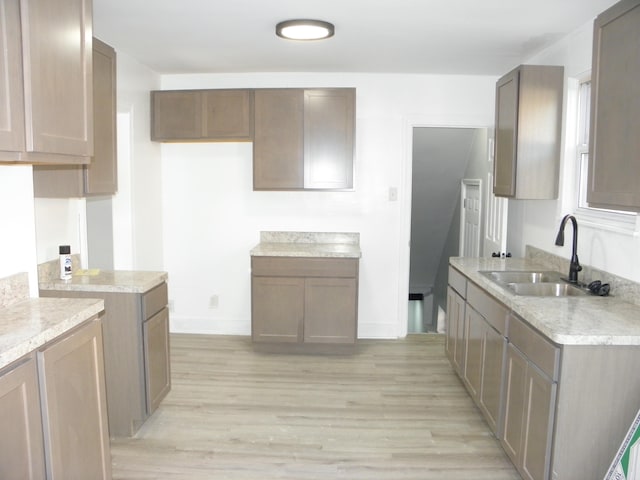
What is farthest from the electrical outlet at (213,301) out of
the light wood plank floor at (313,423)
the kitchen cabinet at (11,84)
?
the kitchen cabinet at (11,84)

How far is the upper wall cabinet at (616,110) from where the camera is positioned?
2119 millimetres

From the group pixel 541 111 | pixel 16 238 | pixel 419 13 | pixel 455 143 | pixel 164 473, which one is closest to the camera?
pixel 16 238

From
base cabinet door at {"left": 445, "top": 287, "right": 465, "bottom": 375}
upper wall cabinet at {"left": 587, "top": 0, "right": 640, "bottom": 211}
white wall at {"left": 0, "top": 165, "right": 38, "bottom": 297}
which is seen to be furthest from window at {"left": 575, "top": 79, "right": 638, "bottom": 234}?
white wall at {"left": 0, "top": 165, "right": 38, "bottom": 297}

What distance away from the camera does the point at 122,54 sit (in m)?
3.96

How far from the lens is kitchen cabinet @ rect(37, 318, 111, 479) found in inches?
72.6

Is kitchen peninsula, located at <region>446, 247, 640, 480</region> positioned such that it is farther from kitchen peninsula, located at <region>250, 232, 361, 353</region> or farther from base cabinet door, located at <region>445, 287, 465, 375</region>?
kitchen peninsula, located at <region>250, 232, 361, 353</region>

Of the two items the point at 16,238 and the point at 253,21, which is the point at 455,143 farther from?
the point at 16,238

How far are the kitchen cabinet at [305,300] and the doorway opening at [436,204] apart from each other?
162 cm

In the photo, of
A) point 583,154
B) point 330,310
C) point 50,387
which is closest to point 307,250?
point 330,310

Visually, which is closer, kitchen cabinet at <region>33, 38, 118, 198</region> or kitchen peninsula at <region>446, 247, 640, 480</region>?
kitchen peninsula at <region>446, 247, 640, 480</region>

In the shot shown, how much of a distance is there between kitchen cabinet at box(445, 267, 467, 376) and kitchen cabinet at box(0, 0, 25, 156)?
9.13ft

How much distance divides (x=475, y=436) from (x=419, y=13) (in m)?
2.53

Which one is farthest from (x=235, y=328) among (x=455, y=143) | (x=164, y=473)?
(x=455, y=143)

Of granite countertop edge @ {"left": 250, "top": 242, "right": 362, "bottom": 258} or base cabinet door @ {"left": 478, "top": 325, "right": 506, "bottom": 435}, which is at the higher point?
granite countertop edge @ {"left": 250, "top": 242, "right": 362, "bottom": 258}
